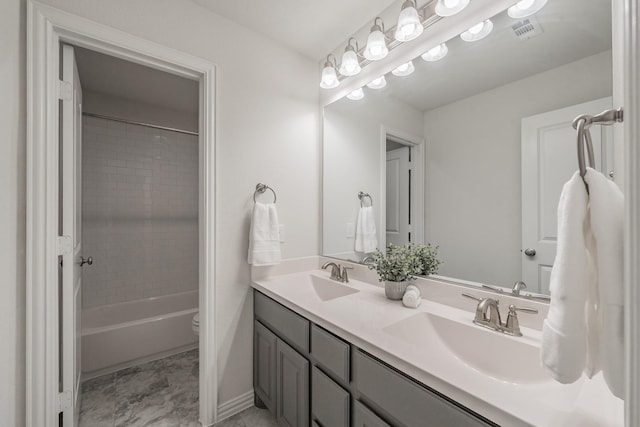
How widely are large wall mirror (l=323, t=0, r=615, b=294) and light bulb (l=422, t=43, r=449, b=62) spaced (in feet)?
0.08

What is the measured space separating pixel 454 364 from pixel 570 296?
386 mm

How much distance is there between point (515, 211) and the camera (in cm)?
110

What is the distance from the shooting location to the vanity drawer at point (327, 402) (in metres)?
1.00

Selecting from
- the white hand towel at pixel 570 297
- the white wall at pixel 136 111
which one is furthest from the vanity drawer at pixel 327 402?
the white wall at pixel 136 111

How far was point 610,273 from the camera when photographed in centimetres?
47

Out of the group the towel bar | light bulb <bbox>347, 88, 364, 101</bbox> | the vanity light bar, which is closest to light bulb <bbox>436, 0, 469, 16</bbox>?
the vanity light bar

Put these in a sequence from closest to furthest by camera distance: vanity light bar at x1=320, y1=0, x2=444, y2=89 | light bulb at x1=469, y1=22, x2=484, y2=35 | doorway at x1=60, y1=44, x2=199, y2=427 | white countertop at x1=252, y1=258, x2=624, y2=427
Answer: white countertop at x1=252, y1=258, x2=624, y2=427 → light bulb at x1=469, y1=22, x2=484, y2=35 → vanity light bar at x1=320, y1=0, x2=444, y2=89 → doorway at x1=60, y1=44, x2=199, y2=427

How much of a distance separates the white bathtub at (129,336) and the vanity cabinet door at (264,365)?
104 centimetres

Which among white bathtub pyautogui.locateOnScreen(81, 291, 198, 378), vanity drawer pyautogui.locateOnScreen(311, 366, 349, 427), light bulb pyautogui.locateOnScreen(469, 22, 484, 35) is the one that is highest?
light bulb pyautogui.locateOnScreen(469, 22, 484, 35)

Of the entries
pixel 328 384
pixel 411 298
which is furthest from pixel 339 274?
pixel 328 384

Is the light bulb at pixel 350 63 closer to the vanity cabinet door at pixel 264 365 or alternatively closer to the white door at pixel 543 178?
the white door at pixel 543 178

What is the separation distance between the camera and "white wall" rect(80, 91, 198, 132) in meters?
2.47

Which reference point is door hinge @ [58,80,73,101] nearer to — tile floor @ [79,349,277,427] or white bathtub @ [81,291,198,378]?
white bathtub @ [81,291,198,378]

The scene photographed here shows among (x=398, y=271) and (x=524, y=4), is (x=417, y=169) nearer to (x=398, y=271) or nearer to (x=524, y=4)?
(x=398, y=271)
